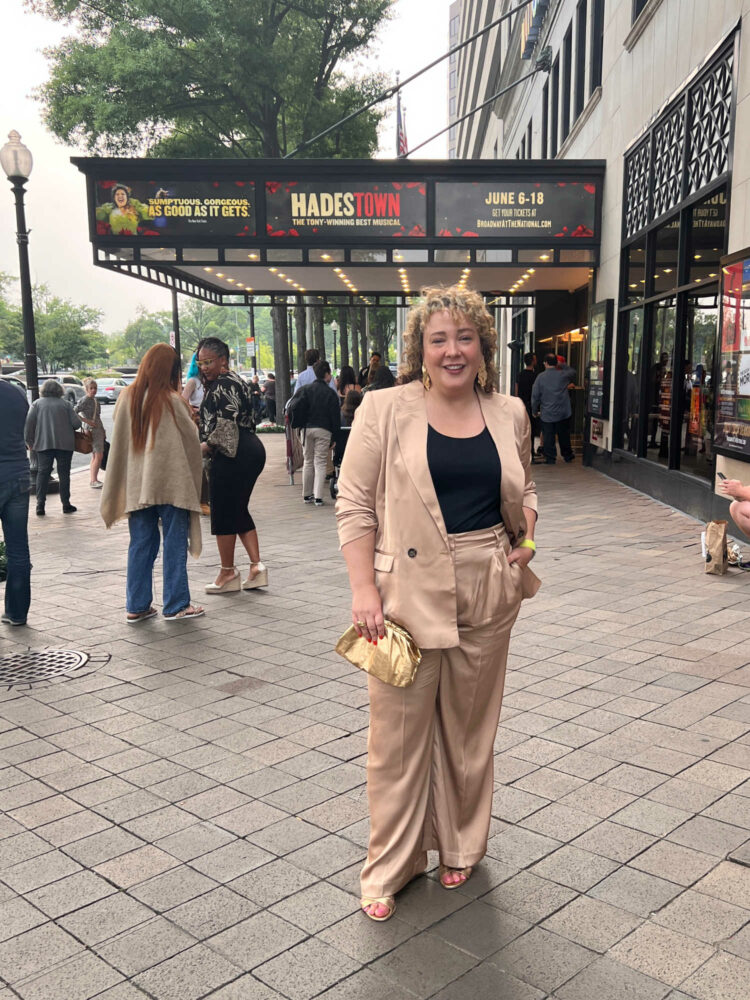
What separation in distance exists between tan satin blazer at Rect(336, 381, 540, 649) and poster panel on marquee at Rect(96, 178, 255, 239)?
12415 mm

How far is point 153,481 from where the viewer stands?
5.91m

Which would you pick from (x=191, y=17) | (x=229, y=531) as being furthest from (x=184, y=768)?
(x=191, y=17)

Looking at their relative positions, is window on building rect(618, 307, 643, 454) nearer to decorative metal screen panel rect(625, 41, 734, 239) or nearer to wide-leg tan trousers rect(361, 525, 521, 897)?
decorative metal screen panel rect(625, 41, 734, 239)

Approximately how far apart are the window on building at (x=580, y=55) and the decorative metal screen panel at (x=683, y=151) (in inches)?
181

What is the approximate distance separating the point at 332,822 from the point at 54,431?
9.29 metres

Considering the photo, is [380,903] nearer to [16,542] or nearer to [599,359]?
[16,542]

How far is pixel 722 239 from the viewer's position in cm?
888

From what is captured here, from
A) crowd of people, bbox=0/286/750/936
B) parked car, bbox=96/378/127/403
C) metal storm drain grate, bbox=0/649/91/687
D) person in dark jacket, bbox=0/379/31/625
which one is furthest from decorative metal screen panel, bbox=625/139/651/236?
parked car, bbox=96/378/127/403

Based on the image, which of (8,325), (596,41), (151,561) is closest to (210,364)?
(151,561)

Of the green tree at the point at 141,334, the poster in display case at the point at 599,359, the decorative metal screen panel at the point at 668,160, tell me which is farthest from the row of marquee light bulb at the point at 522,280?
the green tree at the point at 141,334

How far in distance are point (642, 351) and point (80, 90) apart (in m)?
20.1

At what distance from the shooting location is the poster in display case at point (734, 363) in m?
7.88

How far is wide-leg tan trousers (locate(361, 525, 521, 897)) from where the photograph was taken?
263cm

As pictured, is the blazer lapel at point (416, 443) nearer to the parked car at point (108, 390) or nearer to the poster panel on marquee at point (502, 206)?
the poster panel on marquee at point (502, 206)
